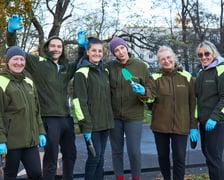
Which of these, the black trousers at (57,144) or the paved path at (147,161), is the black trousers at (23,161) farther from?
the paved path at (147,161)

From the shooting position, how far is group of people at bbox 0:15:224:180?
12.3ft

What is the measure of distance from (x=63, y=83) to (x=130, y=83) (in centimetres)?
81

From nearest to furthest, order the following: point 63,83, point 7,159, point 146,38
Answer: point 7,159 → point 63,83 → point 146,38

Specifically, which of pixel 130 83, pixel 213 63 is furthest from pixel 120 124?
pixel 213 63

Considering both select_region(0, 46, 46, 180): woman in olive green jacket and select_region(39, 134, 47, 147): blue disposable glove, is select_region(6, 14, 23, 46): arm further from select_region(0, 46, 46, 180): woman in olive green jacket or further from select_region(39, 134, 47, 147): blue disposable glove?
select_region(39, 134, 47, 147): blue disposable glove

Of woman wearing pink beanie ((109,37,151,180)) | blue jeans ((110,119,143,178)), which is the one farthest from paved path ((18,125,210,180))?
woman wearing pink beanie ((109,37,151,180))

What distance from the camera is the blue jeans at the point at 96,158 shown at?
4105 mm

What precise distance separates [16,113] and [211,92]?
2.18 meters

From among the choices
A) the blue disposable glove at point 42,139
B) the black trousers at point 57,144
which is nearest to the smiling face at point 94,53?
the black trousers at point 57,144

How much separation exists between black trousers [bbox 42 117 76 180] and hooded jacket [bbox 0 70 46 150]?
35 cm

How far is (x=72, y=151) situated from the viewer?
14.3 ft

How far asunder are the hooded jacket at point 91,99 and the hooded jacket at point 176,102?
643 mm

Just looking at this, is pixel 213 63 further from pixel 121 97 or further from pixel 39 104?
pixel 39 104

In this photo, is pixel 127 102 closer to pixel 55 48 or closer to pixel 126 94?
pixel 126 94
